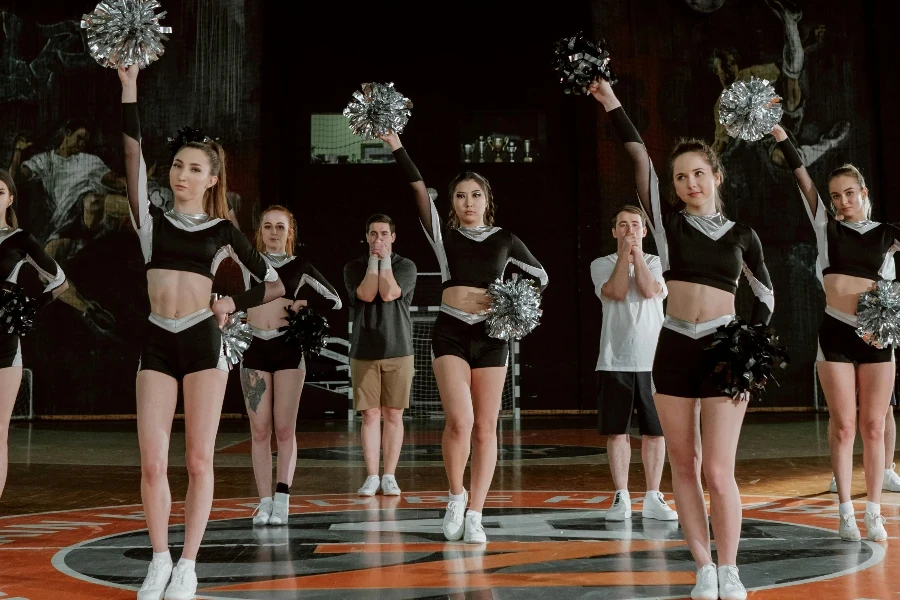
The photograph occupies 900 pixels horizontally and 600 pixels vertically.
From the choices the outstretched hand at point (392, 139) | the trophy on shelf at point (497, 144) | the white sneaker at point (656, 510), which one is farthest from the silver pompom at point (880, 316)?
the trophy on shelf at point (497, 144)

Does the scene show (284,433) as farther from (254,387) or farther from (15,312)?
(15,312)

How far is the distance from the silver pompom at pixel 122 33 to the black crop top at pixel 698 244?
196 cm

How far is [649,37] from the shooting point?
49.4 ft

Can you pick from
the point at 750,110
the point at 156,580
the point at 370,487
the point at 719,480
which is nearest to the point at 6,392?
the point at 156,580

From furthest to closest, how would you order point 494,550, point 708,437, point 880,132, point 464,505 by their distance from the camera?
1. point 880,132
2. point 464,505
3. point 494,550
4. point 708,437

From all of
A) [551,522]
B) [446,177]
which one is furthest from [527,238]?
[551,522]

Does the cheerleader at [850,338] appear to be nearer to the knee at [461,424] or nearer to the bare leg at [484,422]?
the bare leg at [484,422]

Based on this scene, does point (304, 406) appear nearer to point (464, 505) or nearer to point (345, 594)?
point (464, 505)

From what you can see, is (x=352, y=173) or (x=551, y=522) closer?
(x=551, y=522)

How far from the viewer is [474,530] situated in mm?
4742

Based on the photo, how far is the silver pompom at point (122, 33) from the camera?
12.5 feet

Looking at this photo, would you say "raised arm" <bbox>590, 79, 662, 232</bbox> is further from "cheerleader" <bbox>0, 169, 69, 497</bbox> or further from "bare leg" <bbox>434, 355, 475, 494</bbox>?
"cheerleader" <bbox>0, 169, 69, 497</bbox>

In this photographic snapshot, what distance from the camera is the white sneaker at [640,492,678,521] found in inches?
211

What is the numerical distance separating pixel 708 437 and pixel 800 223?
12505mm
